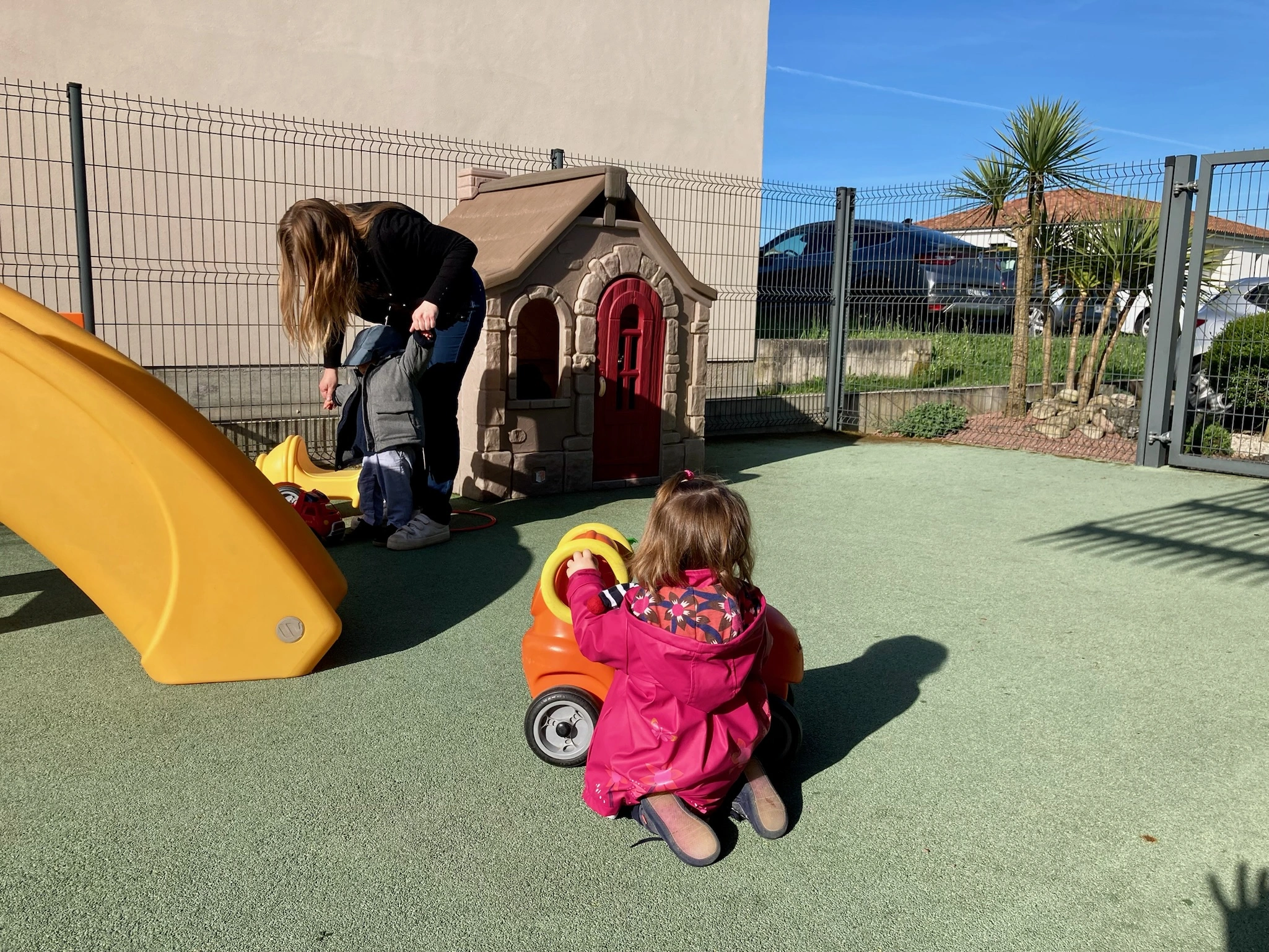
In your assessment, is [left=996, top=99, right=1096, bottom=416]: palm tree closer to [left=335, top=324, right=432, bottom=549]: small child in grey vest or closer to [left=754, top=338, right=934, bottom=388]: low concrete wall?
[left=754, top=338, right=934, bottom=388]: low concrete wall

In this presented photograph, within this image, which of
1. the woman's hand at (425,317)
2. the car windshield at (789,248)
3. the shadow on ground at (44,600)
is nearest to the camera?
the shadow on ground at (44,600)

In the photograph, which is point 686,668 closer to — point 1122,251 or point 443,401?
point 443,401

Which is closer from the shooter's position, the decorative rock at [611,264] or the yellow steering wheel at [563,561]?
the yellow steering wheel at [563,561]

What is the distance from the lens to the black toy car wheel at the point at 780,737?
3059mm

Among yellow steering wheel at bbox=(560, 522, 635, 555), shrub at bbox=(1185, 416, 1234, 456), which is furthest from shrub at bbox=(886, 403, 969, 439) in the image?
yellow steering wheel at bbox=(560, 522, 635, 555)

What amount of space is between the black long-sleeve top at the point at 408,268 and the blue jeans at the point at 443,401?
0.18 m

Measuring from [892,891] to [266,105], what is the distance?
35.5 ft

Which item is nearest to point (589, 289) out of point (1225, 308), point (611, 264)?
point (611, 264)

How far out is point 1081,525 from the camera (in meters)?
6.64

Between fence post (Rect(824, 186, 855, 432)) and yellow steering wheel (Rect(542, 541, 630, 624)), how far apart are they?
8505mm

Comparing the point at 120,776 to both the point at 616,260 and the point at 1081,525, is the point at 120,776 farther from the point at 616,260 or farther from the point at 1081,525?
the point at 1081,525

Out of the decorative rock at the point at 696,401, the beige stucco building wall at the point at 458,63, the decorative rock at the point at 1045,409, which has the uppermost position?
the beige stucco building wall at the point at 458,63

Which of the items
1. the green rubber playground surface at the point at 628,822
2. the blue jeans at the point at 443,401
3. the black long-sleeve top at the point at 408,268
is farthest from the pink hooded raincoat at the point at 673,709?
the blue jeans at the point at 443,401

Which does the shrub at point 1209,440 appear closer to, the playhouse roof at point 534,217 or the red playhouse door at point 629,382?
the playhouse roof at point 534,217
